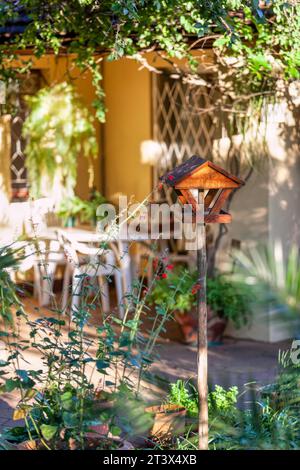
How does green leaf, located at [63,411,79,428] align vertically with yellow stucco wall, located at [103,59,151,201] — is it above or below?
below

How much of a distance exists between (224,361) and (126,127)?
418cm

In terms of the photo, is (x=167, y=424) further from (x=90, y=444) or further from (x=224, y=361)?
(x=224, y=361)

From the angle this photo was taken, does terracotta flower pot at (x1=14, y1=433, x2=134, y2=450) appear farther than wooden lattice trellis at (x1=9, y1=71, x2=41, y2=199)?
No

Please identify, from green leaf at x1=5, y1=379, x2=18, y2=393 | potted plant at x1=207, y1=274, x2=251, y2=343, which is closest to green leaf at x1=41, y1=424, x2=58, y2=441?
green leaf at x1=5, y1=379, x2=18, y2=393

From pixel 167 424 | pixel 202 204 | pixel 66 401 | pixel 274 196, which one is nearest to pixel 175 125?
pixel 274 196

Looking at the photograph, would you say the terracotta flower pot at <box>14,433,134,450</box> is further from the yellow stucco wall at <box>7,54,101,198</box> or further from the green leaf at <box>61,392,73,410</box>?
the yellow stucco wall at <box>7,54,101,198</box>

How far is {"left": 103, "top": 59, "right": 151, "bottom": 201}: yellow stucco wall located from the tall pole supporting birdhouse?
5.80 metres

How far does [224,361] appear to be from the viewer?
7.67 m

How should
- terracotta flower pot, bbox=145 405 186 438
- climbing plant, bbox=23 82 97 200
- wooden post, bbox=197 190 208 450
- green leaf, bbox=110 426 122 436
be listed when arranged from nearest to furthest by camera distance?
green leaf, bbox=110 426 122 436 → wooden post, bbox=197 190 208 450 → terracotta flower pot, bbox=145 405 186 438 → climbing plant, bbox=23 82 97 200

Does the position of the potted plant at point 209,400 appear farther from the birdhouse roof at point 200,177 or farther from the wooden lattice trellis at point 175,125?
the wooden lattice trellis at point 175,125

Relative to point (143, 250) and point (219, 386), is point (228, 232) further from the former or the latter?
point (219, 386)

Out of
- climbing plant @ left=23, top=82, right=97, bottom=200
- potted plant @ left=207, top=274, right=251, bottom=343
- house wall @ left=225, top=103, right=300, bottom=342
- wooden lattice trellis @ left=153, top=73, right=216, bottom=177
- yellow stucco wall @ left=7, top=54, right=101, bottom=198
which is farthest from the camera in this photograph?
yellow stucco wall @ left=7, top=54, right=101, bottom=198

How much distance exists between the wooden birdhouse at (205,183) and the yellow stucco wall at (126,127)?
5771mm

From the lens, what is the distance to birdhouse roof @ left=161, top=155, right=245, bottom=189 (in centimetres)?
465
